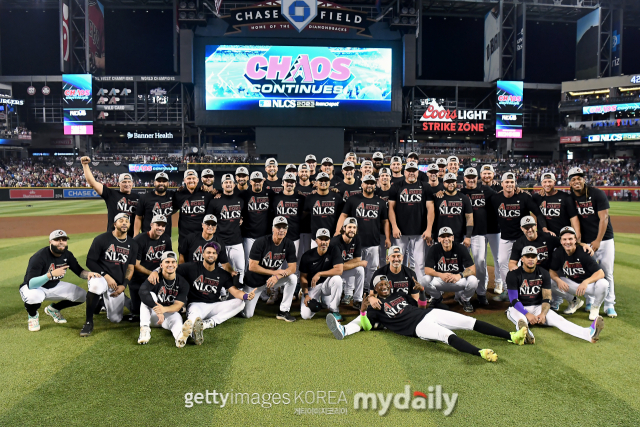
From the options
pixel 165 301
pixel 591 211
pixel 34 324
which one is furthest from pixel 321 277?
pixel 591 211

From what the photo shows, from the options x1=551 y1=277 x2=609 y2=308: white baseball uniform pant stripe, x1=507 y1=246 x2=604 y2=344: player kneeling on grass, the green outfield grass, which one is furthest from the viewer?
x1=551 y1=277 x2=609 y2=308: white baseball uniform pant stripe

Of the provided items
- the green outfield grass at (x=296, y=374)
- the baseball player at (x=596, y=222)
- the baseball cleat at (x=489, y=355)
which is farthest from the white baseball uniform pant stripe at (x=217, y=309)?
the baseball player at (x=596, y=222)

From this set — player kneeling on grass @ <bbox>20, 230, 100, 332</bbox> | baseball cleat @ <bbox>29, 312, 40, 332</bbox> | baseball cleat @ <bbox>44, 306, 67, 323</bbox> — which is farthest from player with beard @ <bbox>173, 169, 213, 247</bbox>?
baseball cleat @ <bbox>29, 312, 40, 332</bbox>

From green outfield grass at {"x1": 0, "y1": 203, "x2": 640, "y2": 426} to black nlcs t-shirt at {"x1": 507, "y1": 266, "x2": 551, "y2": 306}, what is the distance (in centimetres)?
46

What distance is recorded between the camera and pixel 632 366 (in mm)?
4590

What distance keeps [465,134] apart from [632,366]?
128 ft

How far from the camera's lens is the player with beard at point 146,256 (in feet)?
20.6

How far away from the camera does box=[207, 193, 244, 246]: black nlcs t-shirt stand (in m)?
7.38

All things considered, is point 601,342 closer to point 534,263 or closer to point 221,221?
point 534,263

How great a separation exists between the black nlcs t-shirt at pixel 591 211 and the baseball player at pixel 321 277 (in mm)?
4116

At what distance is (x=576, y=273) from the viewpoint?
6.23 m

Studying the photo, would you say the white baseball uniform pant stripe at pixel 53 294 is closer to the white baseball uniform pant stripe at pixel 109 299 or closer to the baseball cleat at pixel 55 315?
the baseball cleat at pixel 55 315

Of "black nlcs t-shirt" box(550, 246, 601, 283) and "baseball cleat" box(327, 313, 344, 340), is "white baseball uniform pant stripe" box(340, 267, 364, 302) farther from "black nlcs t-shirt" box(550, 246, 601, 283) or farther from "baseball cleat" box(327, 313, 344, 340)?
"black nlcs t-shirt" box(550, 246, 601, 283)

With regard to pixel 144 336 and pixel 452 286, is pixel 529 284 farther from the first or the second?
pixel 144 336
